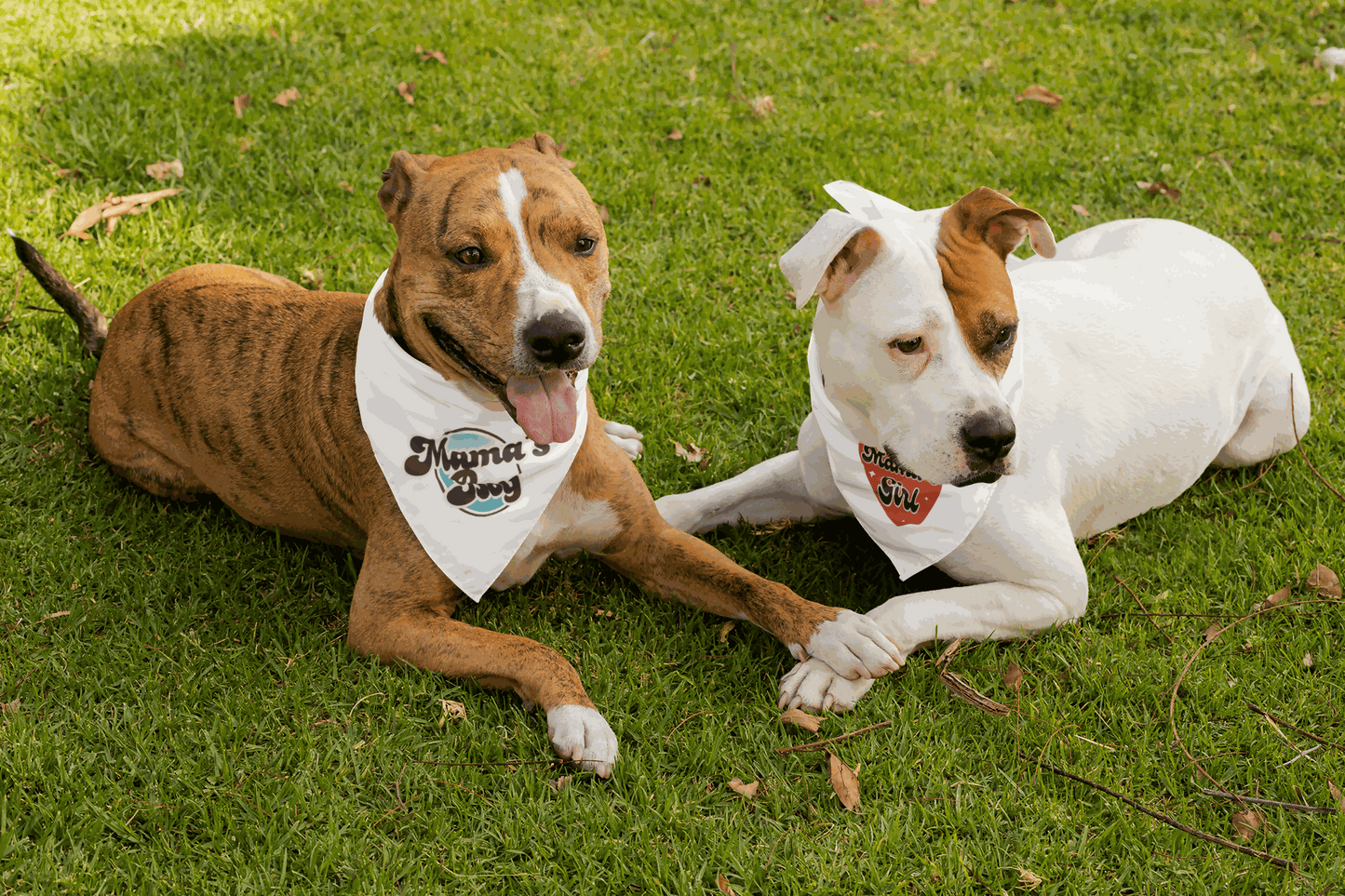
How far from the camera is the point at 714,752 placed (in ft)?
10.8

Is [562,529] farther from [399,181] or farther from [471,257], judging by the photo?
[399,181]

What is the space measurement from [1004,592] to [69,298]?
4.35m

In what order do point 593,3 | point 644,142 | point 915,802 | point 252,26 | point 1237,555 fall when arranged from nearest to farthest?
1. point 915,802
2. point 1237,555
3. point 644,142
4. point 252,26
5. point 593,3

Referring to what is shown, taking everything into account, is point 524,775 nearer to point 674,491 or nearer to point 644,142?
point 674,491

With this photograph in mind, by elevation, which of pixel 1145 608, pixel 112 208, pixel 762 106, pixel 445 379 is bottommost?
pixel 112 208

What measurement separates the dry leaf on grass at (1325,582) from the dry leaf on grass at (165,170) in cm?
635

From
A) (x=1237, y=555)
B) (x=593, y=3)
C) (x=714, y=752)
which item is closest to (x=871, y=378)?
(x=714, y=752)

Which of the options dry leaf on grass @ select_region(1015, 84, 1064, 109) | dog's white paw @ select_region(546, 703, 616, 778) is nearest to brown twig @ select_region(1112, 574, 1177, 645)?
dog's white paw @ select_region(546, 703, 616, 778)

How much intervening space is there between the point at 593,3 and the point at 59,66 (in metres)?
3.87

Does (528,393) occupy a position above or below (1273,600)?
above

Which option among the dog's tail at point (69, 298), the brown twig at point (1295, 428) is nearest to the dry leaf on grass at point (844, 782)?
the brown twig at point (1295, 428)

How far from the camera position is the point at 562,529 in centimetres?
383

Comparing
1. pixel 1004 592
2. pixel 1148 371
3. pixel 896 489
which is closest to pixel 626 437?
pixel 896 489

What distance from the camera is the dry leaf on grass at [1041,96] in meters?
7.36
